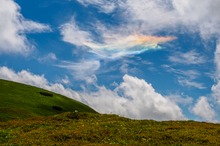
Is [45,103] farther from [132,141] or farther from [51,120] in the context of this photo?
[132,141]

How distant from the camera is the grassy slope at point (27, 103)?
84438 mm

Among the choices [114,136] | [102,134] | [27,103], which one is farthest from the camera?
[27,103]

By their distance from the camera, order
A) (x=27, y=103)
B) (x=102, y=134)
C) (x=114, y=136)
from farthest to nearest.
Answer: (x=27, y=103)
(x=102, y=134)
(x=114, y=136)

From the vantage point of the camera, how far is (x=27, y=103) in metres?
97.6

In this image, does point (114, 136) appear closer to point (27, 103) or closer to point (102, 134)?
point (102, 134)

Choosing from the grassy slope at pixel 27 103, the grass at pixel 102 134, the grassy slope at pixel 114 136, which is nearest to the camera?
the grassy slope at pixel 114 136

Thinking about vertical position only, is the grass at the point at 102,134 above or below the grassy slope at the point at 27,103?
below

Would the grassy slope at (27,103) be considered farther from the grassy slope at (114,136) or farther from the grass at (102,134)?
the grassy slope at (114,136)

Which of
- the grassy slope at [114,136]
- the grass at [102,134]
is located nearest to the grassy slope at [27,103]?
the grass at [102,134]

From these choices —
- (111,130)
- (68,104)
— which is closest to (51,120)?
(111,130)

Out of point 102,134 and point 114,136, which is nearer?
point 114,136

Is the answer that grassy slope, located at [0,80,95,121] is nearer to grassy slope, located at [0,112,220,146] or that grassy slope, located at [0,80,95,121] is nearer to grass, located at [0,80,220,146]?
grass, located at [0,80,220,146]

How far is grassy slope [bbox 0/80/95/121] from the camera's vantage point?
84.4 m

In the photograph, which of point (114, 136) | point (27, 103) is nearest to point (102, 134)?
point (114, 136)
